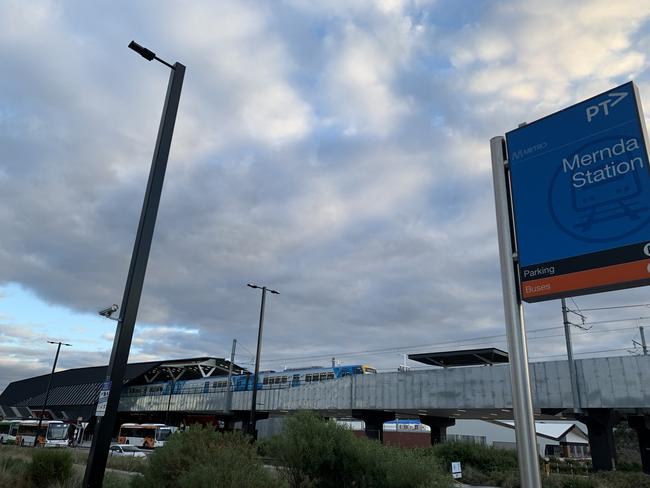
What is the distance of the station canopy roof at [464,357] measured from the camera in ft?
120

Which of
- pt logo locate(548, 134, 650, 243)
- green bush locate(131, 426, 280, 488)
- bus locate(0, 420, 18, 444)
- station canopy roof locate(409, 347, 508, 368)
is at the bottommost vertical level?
bus locate(0, 420, 18, 444)

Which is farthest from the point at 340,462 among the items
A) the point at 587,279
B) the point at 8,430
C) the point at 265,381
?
the point at 8,430

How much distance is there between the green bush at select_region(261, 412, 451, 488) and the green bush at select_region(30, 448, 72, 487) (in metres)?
5.11

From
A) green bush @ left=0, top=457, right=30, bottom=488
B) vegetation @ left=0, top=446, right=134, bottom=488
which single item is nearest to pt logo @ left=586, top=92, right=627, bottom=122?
vegetation @ left=0, top=446, right=134, bottom=488

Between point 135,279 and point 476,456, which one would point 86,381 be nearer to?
point 476,456

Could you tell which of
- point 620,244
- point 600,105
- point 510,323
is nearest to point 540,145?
point 600,105

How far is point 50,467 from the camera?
11945 millimetres

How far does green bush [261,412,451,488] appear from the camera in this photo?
36.7ft

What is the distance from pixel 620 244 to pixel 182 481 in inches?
292

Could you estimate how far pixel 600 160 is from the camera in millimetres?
5656

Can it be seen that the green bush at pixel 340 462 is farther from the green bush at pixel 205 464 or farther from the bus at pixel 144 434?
the bus at pixel 144 434

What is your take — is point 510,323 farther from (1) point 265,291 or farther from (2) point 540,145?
(1) point 265,291

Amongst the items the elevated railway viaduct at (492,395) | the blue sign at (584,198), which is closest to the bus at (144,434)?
the elevated railway viaduct at (492,395)

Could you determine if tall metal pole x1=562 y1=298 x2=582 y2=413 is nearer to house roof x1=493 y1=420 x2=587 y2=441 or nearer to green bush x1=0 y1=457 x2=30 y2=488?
green bush x1=0 y1=457 x2=30 y2=488
